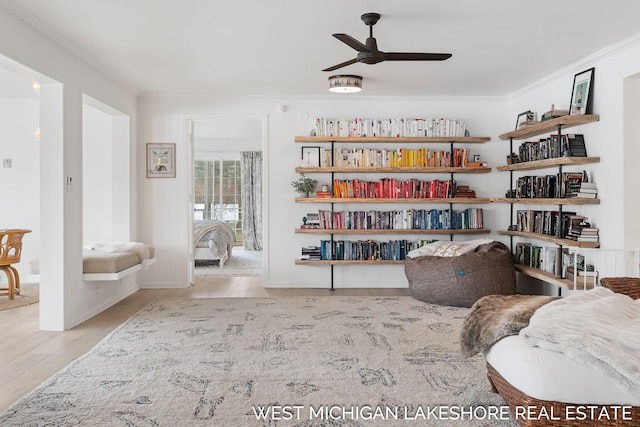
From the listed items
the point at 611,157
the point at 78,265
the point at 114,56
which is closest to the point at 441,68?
the point at 611,157

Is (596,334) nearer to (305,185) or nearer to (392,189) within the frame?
(392,189)

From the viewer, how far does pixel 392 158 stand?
6.83 m

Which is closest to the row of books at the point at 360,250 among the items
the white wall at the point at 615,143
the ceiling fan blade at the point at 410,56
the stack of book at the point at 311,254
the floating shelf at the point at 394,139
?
the stack of book at the point at 311,254

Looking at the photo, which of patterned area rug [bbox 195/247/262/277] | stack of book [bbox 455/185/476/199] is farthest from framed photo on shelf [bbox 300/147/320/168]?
patterned area rug [bbox 195/247/262/277]

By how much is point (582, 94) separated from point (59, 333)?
529cm

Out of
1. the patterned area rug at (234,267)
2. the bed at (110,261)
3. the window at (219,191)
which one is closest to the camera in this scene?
the bed at (110,261)

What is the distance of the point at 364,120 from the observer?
22.4 feet

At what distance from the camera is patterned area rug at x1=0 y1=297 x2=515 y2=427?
2814 millimetres

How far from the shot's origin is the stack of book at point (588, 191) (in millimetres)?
4957

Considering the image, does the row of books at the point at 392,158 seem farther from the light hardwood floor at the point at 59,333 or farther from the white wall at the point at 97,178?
the white wall at the point at 97,178

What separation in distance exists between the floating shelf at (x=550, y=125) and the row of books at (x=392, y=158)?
2.15ft

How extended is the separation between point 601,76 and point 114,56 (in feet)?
14.9

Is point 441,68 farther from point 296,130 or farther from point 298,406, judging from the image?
point 298,406

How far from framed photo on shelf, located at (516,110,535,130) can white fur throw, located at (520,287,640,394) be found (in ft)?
12.5
